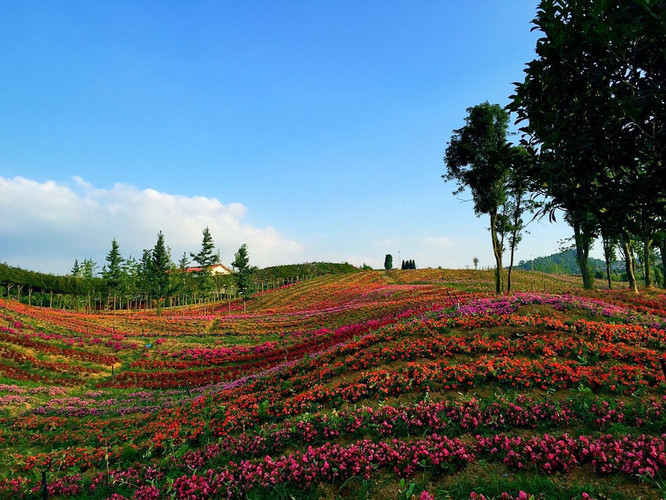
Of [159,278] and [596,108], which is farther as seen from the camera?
[159,278]

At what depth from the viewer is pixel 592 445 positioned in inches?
195

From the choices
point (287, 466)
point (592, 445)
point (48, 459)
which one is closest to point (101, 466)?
point (48, 459)

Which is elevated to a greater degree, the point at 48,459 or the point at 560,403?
the point at 560,403

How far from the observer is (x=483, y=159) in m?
27.2

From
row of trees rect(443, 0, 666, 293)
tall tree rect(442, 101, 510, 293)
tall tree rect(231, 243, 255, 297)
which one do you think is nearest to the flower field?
row of trees rect(443, 0, 666, 293)

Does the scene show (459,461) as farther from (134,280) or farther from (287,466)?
(134,280)

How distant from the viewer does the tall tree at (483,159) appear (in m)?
26.4

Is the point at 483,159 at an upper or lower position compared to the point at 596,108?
upper

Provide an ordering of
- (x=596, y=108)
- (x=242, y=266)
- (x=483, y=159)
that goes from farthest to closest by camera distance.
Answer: (x=242, y=266), (x=483, y=159), (x=596, y=108)

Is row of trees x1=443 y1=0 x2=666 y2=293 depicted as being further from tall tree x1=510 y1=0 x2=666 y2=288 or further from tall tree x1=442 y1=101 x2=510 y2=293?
tall tree x1=442 y1=101 x2=510 y2=293

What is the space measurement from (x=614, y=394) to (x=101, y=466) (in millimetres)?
12126

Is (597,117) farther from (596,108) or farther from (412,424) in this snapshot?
(412,424)

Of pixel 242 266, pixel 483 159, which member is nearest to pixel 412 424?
pixel 483 159

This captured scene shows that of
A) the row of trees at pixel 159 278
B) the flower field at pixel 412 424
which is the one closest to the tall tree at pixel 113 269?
the row of trees at pixel 159 278
